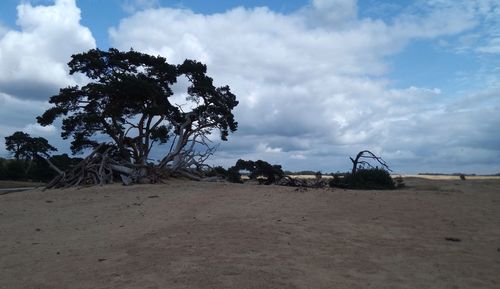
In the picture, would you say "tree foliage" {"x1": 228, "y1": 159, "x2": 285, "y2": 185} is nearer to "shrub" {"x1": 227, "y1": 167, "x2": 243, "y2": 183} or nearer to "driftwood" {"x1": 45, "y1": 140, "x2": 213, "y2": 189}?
"shrub" {"x1": 227, "y1": 167, "x2": 243, "y2": 183}

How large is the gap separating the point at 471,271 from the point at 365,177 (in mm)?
14055

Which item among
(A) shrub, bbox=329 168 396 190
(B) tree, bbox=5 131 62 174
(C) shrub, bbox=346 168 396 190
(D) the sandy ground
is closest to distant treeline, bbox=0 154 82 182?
(B) tree, bbox=5 131 62 174

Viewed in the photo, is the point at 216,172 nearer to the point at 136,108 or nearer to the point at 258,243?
the point at 136,108

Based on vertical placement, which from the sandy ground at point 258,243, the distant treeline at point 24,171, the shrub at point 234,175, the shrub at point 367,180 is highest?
the distant treeline at point 24,171

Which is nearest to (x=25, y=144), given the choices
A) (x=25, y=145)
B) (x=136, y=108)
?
(x=25, y=145)

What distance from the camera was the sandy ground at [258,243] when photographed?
5.52m

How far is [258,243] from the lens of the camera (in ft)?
23.8

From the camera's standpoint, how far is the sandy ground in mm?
5520

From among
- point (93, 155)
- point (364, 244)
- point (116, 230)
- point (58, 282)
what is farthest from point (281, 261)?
point (93, 155)

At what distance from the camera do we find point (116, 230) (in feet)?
29.6

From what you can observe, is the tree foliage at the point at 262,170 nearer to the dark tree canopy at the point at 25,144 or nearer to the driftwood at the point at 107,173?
the driftwood at the point at 107,173

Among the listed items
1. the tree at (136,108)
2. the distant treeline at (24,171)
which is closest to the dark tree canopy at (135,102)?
the tree at (136,108)

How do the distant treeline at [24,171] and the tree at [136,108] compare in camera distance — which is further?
the distant treeline at [24,171]

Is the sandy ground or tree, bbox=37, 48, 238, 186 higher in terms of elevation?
tree, bbox=37, 48, 238, 186
